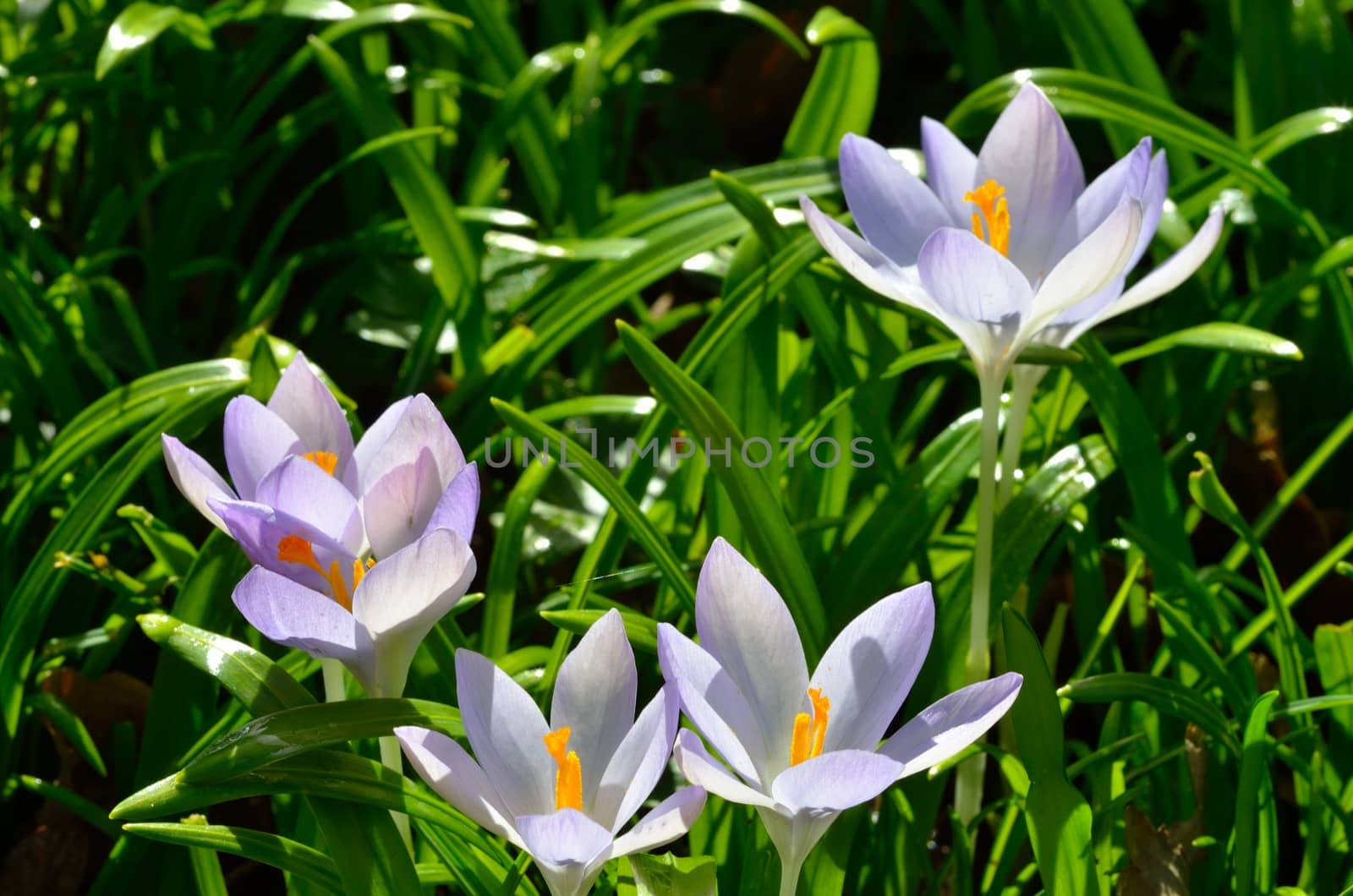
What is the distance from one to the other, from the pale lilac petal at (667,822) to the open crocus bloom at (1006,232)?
1.13ft

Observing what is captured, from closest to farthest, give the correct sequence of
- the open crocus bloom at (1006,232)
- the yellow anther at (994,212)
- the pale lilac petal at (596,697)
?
1. the pale lilac petal at (596,697)
2. the open crocus bloom at (1006,232)
3. the yellow anther at (994,212)

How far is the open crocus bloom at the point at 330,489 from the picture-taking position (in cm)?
67

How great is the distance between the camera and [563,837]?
1.90 feet

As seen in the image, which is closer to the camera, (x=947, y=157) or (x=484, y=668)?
(x=484, y=668)

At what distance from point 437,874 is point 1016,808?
39 centimetres

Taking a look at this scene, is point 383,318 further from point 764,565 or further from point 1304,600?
point 1304,600

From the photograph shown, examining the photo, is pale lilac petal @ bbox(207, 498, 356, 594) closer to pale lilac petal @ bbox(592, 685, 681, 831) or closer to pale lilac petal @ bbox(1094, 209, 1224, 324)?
pale lilac petal @ bbox(592, 685, 681, 831)

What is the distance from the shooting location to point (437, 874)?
0.80m

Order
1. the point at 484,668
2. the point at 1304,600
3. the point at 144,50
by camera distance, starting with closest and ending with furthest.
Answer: the point at 484,668 → the point at 1304,600 → the point at 144,50

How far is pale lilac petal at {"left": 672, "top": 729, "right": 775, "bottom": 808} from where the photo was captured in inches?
22.2

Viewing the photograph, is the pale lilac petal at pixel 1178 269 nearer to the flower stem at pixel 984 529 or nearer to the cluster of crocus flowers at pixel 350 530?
the flower stem at pixel 984 529

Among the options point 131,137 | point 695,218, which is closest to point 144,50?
point 131,137

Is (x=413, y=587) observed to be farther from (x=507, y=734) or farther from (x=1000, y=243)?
(x=1000, y=243)

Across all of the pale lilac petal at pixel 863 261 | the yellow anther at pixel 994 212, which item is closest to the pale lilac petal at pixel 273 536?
the pale lilac petal at pixel 863 261
